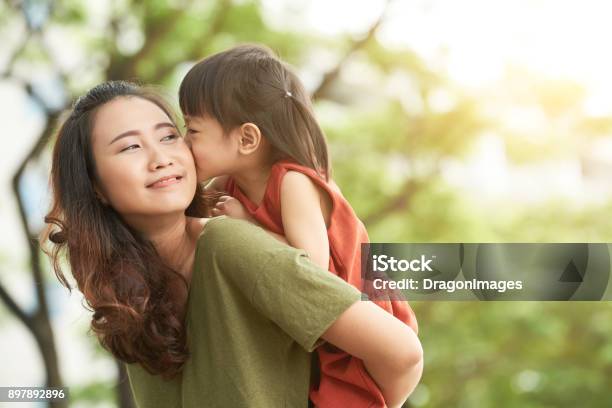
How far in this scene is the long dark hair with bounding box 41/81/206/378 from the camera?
942 millimetres

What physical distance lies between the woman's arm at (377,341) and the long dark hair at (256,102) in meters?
0.32

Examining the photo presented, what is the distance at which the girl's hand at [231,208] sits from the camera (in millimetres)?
1139

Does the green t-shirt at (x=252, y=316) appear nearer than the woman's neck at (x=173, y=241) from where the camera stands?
Yes

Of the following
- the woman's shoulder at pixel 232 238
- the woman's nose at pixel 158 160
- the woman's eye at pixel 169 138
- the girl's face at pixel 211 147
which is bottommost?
the woman's shoulder at pixel 232 238

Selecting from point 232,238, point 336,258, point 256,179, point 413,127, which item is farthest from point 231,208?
point 413,127

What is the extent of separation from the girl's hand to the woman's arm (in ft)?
1.05

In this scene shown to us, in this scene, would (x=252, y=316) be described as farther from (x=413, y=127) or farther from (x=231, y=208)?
(x=413, y=127)

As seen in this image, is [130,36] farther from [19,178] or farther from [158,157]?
[158,157]

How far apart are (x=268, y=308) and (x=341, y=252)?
254 mm

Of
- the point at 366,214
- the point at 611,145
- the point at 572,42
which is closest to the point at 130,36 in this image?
the point at 366,214

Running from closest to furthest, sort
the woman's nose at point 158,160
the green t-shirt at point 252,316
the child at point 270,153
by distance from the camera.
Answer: the green t-shirt at point 252,316 < the woman's nose at point 158,160 < the child at point 270,153

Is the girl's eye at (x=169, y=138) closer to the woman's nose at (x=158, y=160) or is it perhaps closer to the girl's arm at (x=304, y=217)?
the woman's nose at (x=158, y=160)

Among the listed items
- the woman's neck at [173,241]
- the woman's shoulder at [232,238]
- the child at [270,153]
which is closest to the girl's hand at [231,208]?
the child at [270,153]

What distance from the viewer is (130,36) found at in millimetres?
4352
